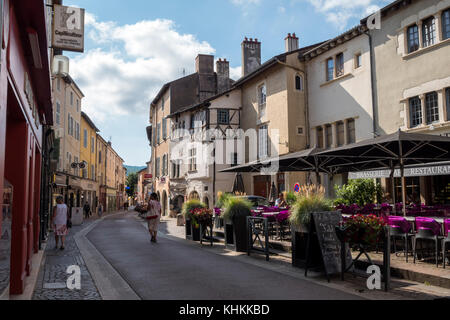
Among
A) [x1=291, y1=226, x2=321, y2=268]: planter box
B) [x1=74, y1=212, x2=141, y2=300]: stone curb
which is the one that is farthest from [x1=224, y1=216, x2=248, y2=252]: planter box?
[x1=74, y1=212, x2=141, y2=300]: stone curb

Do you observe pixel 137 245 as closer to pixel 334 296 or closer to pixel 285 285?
pixel 285 285

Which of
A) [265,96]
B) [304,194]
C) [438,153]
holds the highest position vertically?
[265,96]

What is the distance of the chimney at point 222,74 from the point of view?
36062 mm

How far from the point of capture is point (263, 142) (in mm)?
25516

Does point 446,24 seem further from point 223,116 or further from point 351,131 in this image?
point 223,116

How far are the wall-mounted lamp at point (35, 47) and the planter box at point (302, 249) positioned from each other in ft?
17.8

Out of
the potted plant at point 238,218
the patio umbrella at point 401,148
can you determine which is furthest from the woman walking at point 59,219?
the patio umbrella at point 401,148

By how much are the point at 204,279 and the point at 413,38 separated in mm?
14147

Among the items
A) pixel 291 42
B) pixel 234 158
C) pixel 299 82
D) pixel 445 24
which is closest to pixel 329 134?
pixel 299 82

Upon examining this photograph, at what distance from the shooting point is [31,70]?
653cm

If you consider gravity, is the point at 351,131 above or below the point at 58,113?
below

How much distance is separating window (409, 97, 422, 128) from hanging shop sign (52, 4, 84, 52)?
1312 centimetres
